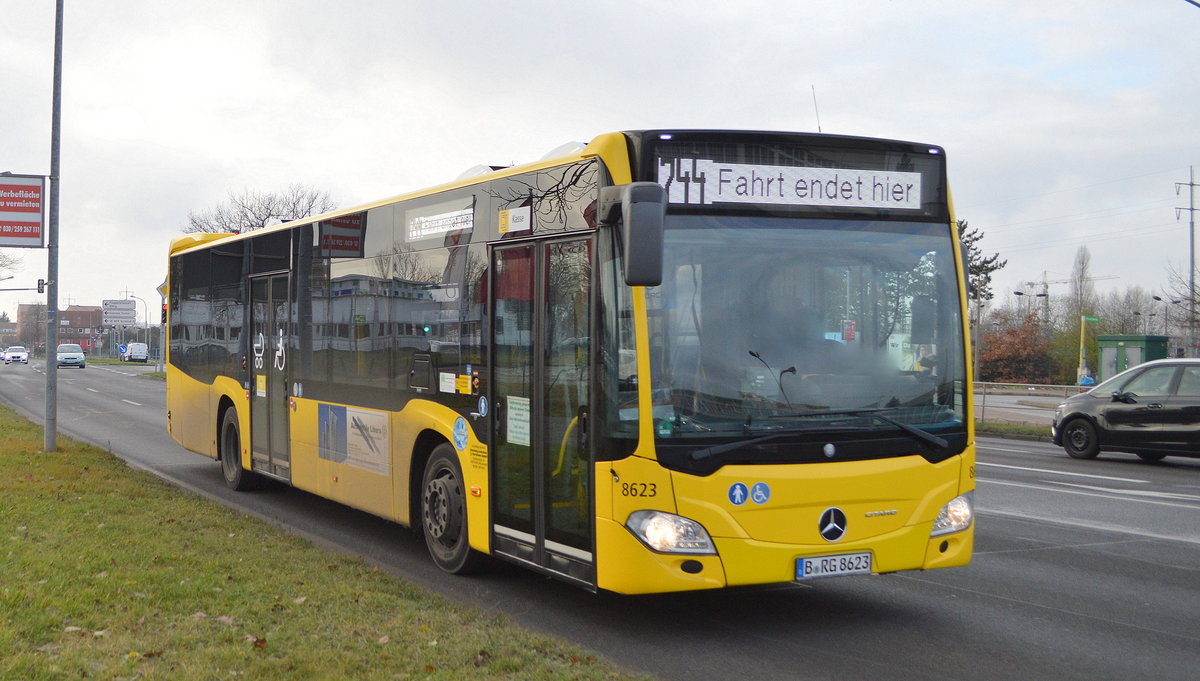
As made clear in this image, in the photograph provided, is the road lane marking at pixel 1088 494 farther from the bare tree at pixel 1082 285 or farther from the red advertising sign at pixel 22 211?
the bare tree at pixel 1082 285

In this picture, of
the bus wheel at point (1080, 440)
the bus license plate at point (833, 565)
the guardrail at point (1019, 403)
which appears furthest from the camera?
the guardrail at point (1019, 403)

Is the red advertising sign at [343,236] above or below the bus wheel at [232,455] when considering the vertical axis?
above

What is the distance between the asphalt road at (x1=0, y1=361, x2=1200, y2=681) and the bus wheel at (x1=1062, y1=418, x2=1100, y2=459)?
6539 millimetres

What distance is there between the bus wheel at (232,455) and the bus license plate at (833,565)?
882cm

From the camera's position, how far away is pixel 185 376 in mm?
15711

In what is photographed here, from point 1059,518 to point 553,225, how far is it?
6.92 metres

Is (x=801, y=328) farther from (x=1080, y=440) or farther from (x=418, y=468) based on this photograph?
(x=1080, y=440)

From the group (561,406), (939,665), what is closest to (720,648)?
(939,665)

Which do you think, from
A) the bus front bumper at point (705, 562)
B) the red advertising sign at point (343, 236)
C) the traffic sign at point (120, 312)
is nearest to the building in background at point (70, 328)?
the traffic sign at point (120, 312)

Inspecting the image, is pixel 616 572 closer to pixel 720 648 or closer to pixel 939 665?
pixel 720 648

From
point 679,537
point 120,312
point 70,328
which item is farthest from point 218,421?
point 70,328

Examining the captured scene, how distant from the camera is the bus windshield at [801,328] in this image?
6273 mm

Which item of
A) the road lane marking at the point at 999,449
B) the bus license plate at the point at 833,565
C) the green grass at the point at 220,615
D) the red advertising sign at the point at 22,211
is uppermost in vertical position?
the red advertising sign at the point at 22,211

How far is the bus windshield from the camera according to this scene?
627 centimetres
